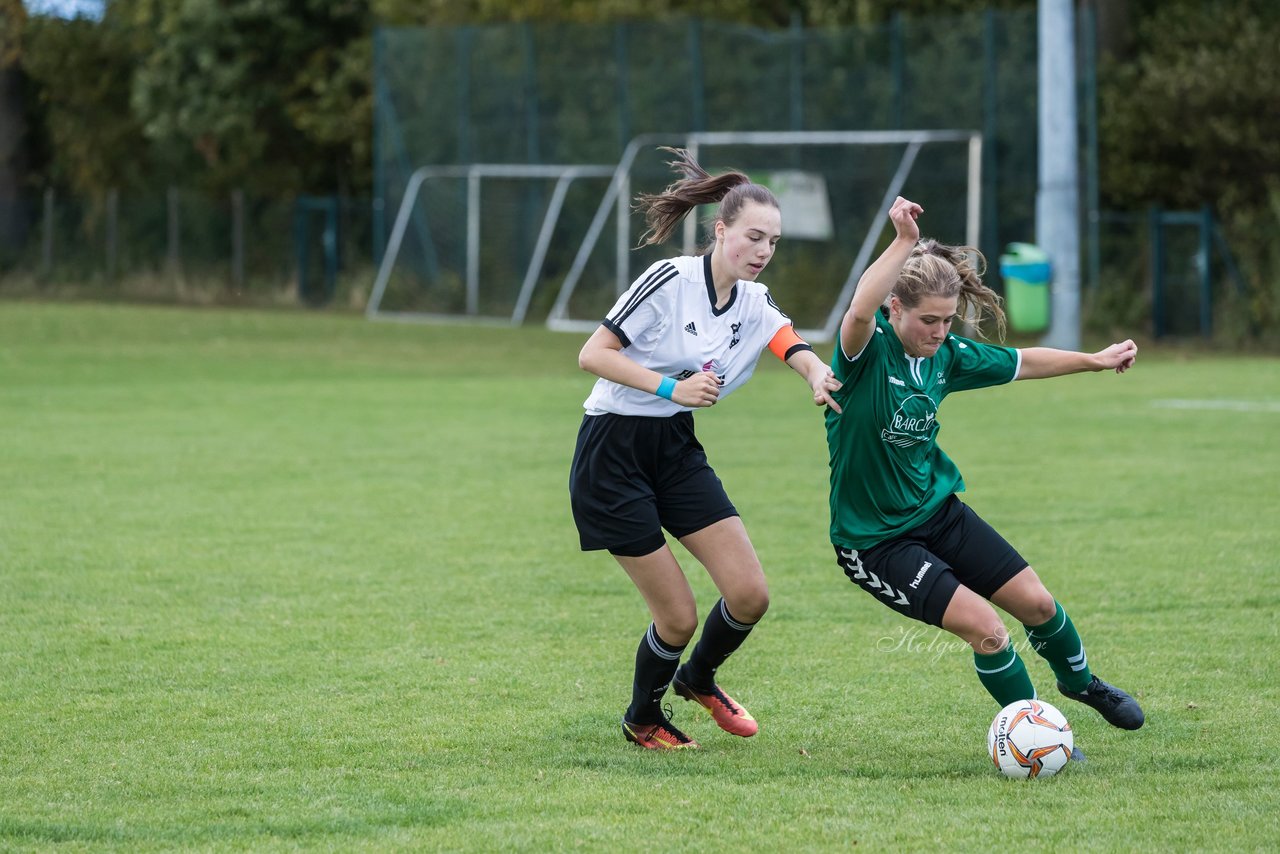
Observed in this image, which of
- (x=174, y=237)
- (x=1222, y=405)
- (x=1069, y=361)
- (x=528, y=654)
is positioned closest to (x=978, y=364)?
(x=1069, y=361)

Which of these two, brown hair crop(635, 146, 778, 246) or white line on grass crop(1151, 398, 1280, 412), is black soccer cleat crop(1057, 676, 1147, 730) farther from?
white line on grass crop(1151, 398, 1280, 412)

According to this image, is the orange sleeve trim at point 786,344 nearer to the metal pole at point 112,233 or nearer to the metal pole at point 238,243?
the metal pole at point 238,243

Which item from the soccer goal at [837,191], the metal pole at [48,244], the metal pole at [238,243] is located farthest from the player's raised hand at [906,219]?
the metal pole at [48,244]

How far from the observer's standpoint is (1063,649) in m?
5.20

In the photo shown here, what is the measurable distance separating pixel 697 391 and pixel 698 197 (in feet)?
2.90

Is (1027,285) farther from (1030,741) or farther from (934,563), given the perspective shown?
(1030,741)

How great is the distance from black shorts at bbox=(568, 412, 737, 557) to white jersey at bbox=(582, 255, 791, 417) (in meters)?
0.06

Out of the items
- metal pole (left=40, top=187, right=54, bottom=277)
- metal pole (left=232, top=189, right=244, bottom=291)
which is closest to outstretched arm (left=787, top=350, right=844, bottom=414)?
metal pole (left=232, top=189, right=244, bottom=291)

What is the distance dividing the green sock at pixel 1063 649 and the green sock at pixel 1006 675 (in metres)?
0.12

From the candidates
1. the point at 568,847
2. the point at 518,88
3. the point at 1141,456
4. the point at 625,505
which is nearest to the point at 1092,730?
the point at 625,505

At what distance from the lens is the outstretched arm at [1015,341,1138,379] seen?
5.25 metres

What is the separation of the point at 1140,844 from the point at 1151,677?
76.4 inches

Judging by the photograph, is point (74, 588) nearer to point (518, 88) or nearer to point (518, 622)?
point (518, 622)

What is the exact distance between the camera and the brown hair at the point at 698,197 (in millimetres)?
5191
